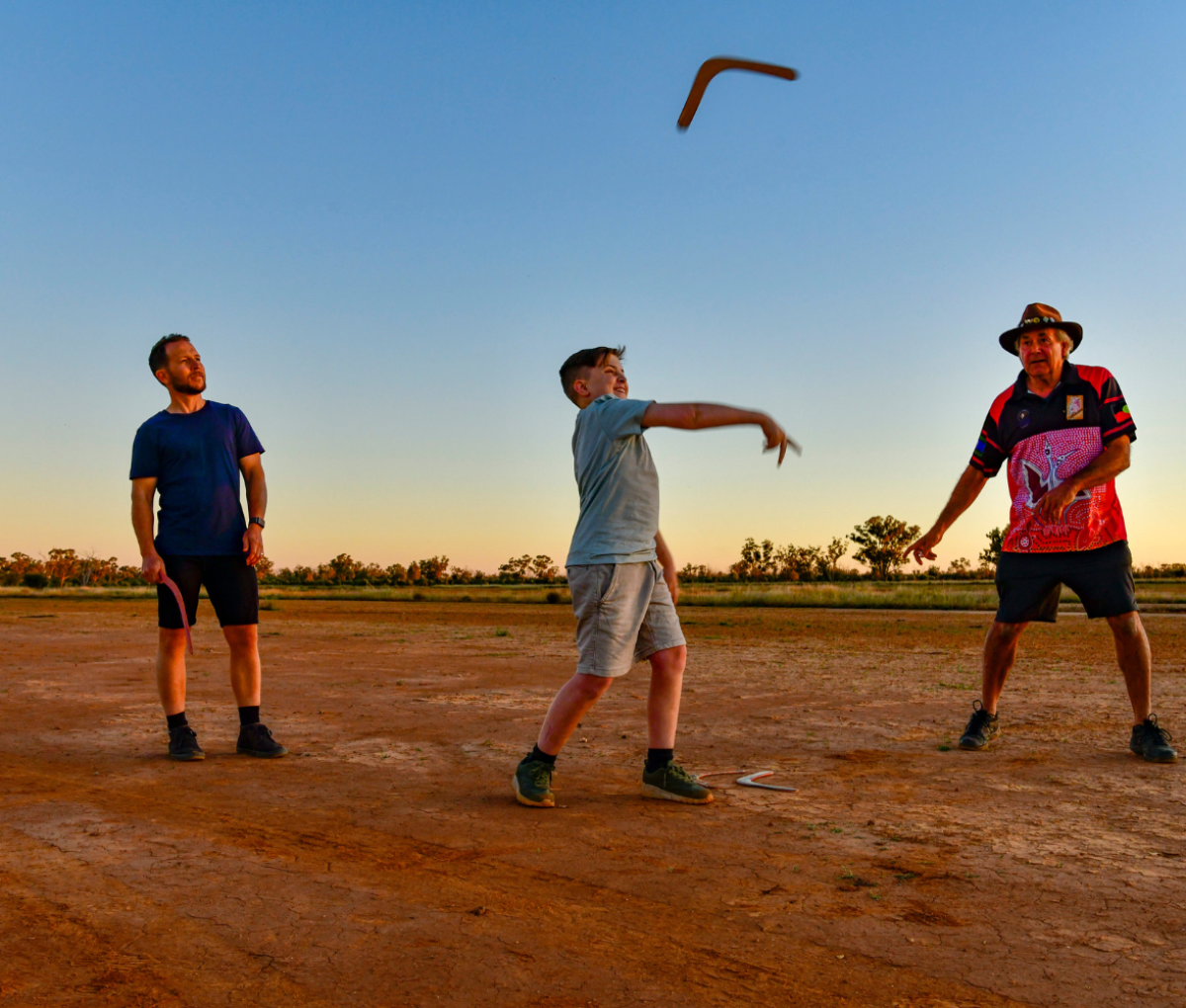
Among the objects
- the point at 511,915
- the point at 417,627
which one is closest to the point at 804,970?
the point at 511,915

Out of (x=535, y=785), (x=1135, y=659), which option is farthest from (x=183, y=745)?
(x=1135, y=659)

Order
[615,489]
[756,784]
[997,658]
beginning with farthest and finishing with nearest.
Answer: [997,658]
[756,784]
[615,489]

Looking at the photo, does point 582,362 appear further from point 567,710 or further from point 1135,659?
point 1135,659

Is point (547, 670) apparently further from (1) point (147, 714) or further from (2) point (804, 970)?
(2) point (804, 970)

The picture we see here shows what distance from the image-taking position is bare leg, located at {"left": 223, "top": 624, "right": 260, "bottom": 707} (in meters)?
5.44

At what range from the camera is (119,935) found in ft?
8.43

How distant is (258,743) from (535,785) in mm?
1957

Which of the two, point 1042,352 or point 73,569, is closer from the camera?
point 1042,352

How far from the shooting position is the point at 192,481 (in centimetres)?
546

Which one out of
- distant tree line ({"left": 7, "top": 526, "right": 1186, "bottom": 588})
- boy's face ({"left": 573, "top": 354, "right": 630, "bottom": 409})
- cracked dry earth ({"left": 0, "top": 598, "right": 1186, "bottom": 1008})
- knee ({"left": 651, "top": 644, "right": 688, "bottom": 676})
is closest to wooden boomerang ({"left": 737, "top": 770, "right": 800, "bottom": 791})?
cracked dry earth ({"left": 0, "top": 598, "right": 1186, "bottom": 1008})

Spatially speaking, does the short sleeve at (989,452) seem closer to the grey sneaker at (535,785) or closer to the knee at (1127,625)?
the knee at (1127,625)

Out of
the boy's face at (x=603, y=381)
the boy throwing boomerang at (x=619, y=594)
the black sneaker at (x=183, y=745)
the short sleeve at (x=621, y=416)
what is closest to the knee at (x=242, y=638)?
the black sneaker at (x=183, y=745)

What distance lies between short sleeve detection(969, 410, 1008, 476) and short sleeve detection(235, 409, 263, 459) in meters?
4.26

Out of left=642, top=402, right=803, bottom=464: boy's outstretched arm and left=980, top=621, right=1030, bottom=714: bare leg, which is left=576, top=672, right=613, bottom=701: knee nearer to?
left=642, top=402, right=803, bottom=464: boy's outstretched arm
